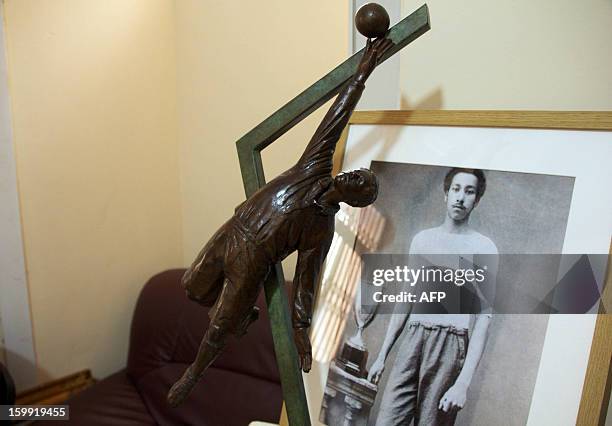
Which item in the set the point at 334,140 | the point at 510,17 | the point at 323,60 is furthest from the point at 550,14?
the point at 323,60

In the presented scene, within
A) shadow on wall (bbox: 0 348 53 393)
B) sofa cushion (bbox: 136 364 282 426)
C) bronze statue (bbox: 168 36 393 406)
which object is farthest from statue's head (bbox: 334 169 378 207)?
shadow on wall (bbox: 0 348 53 393)

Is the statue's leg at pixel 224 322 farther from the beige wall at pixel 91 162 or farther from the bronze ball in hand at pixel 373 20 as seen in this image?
the beige wall at pixel 91 162

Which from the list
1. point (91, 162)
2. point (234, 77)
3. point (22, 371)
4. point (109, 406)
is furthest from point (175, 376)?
point (234, 77)

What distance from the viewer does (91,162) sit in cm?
150

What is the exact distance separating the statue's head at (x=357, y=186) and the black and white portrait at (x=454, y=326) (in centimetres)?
18

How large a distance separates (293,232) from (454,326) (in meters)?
0.25

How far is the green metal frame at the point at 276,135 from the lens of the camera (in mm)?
589

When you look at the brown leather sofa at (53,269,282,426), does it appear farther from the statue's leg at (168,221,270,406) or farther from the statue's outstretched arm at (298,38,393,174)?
the statue's outstretched arm at (298,38,393,174)

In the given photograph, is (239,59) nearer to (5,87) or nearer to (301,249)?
(5,87)

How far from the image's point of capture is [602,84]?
2.16ft

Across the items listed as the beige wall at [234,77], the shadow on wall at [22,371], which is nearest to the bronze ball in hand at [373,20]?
the beige wall at [234,77]

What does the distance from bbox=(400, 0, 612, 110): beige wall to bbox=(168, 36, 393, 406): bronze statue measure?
206 mm

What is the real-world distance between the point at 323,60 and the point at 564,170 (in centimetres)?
84

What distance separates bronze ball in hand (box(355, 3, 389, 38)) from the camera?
555 mm
